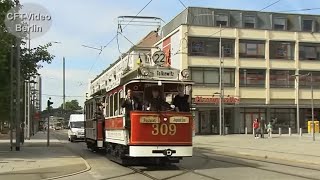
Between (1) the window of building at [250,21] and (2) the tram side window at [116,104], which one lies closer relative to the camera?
(2) the tram side window at [116,104]

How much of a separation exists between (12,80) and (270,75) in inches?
1675

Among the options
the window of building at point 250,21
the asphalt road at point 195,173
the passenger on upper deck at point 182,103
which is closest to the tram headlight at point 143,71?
the passenger on upper deck at point 182,103

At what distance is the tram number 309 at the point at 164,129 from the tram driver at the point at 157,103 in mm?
586

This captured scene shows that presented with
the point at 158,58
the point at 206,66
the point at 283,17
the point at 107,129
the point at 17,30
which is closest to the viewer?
the point at 158,58

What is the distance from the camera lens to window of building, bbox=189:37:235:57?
211 feet

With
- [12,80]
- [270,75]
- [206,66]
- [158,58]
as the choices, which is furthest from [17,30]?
[270,75]

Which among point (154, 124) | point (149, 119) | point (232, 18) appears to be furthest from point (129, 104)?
point (232, 18)

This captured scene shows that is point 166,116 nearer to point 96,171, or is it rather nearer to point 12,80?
point 96,171

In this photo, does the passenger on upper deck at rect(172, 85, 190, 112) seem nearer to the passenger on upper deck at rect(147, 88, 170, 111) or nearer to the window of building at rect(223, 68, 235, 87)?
the passenger on upper deck at rect(147, 88, 170, 111)

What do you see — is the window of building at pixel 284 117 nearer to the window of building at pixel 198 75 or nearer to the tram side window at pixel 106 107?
the window of building at pixel 198 75

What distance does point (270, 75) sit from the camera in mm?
67562

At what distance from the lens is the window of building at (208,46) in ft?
211

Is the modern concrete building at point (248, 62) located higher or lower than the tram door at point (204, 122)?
higher

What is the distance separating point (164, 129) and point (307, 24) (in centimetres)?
5718
